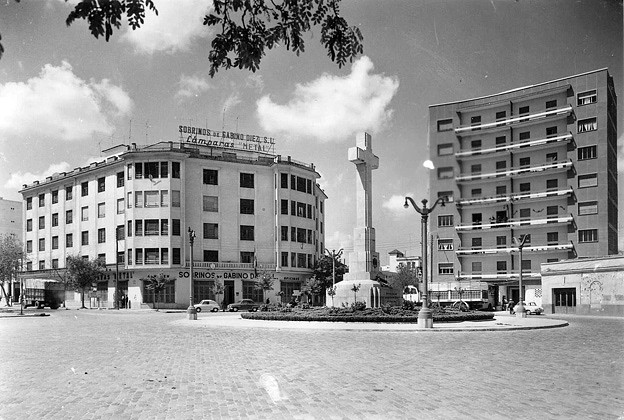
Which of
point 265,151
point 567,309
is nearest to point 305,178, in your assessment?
point 265,151

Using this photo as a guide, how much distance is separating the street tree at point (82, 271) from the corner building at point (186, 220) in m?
1.11

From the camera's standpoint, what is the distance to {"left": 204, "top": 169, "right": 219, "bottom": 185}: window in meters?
54.5

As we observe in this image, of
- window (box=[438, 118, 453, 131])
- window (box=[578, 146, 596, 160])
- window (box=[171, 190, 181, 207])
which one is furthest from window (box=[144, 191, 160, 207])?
window (box=[438, 118, 453, 131])

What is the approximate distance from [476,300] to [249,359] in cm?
2911

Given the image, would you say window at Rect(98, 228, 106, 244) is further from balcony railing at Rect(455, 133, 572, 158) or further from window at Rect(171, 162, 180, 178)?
balcony railing at Rect(455, 133, 572, 158)

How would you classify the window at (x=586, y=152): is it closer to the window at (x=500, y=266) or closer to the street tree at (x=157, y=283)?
the window at (x=500, y=266)

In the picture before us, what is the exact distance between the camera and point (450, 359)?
12.3m

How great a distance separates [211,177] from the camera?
5472 cm

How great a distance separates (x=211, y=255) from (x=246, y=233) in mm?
4047

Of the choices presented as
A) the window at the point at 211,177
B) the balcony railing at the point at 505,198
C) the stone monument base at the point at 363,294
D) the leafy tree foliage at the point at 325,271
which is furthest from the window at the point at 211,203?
the balcony railing at the point at 505,198

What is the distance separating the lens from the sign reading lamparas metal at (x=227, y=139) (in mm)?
55969

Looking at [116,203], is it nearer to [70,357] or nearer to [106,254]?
[106,254]

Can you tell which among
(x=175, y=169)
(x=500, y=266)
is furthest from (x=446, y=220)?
(x=175, y=169)

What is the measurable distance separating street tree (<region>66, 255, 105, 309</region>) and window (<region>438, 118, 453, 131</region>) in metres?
49.5
